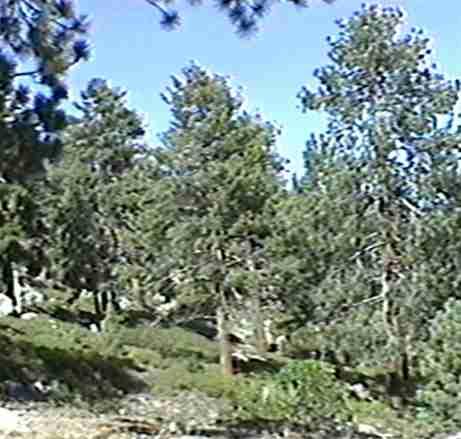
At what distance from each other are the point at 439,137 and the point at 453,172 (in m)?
→ 1.00

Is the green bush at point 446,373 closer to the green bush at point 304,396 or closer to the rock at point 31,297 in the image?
the green bush at point 304,396

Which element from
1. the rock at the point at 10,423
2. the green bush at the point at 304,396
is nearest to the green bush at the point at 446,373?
the green bush at the point at 304,396

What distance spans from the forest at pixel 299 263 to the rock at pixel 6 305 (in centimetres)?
13

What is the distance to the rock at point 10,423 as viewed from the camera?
10250 mm

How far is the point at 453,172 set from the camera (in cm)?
2441

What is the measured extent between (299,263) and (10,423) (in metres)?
15.9

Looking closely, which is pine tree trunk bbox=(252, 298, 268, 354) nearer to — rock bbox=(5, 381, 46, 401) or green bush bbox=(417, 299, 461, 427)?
green bush bbox=(417, 299, 461, 427)

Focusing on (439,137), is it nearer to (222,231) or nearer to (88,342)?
(222,231)

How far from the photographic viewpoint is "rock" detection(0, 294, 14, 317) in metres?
36.1

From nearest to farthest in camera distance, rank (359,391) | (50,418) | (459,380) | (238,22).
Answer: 1. (238,22)
2. (50,418)
3. (459,380)
4. (359,391)

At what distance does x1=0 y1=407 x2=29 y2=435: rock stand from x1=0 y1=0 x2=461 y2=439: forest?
93.9 inches

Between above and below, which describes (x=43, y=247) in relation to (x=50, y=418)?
above

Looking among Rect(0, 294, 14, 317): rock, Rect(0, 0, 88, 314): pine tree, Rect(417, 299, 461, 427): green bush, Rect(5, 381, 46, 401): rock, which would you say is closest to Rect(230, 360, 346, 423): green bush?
Rect(417, 299, 461, 427): green bush

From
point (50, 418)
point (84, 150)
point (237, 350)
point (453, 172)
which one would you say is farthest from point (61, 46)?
point (84, 150)
